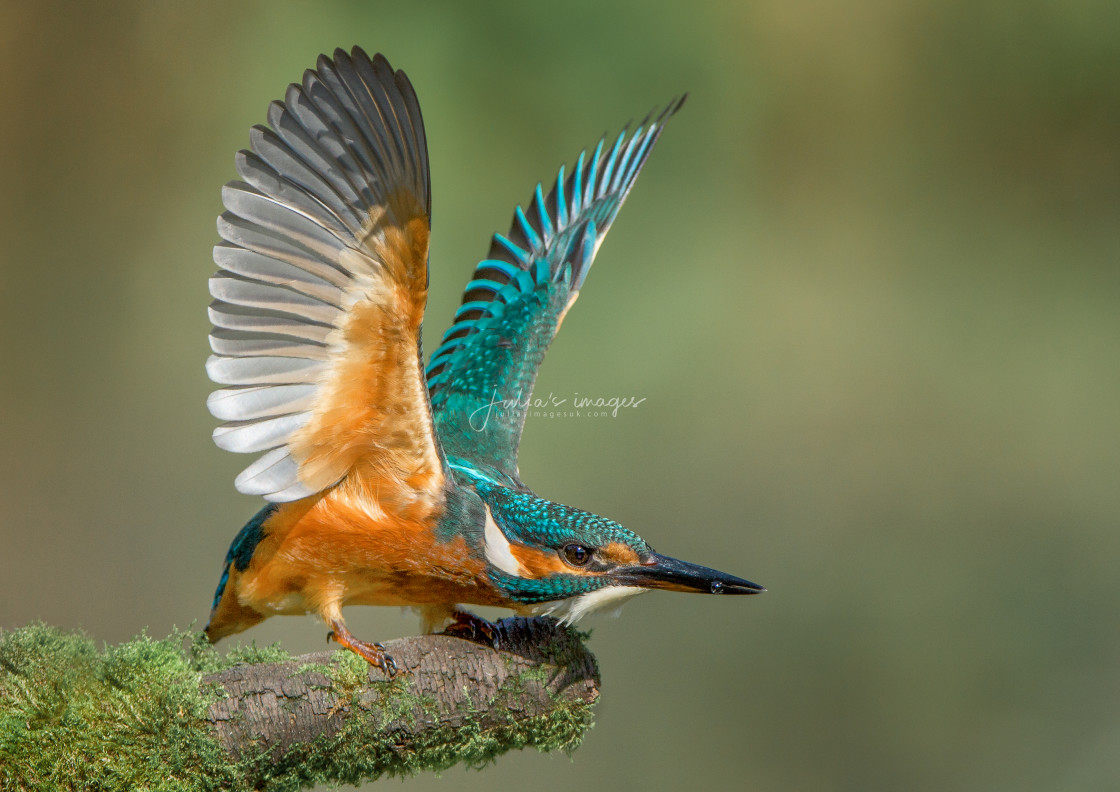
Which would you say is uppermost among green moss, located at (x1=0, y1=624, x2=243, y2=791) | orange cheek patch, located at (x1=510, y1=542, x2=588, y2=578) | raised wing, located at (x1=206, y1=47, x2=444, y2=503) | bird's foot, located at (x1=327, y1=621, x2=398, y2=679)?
raised wing, located at (x1=206, y1=47, x2=444, y2=503)

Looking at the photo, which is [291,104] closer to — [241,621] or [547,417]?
[241,621]

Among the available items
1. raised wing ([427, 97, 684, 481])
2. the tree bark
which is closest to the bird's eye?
the tree bark

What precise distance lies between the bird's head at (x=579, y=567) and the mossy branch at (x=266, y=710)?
0.29 feet

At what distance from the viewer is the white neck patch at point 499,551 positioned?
1937 millimetres

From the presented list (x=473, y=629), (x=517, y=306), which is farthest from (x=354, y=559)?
(x=517, y=306)

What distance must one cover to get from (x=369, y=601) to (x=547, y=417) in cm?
279

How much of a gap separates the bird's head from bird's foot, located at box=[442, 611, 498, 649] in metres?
0.08

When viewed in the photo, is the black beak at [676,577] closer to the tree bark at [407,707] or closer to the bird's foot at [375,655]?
the tree bark at [407,707]

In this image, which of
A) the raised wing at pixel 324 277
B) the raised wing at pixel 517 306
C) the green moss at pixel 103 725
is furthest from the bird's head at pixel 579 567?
the green moss at pixel 103 725

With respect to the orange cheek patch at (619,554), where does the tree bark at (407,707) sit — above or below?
below

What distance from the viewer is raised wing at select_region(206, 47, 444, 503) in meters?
1.77

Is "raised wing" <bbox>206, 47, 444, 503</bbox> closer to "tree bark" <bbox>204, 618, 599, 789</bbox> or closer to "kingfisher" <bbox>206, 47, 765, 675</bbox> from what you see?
"kingfisher" <bbox>206, 47, 765, 675</bbox>

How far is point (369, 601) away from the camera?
214cm

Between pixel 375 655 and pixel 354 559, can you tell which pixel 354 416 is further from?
pixel 375 655
